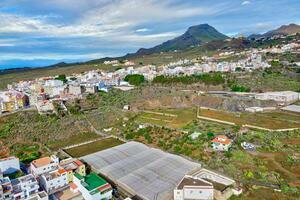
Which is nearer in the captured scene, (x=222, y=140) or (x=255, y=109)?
(x=222, y=140)

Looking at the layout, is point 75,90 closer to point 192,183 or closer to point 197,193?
point 192,183

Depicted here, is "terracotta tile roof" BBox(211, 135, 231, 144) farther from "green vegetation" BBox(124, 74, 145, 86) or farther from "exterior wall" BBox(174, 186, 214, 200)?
"green vegetation" BBox(124, 74, 145, 86)

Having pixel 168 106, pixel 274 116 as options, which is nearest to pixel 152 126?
pixel 168 106

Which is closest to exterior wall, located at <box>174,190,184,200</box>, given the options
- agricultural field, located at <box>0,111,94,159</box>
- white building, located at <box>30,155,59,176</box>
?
white building, located at <box>30,155,59,176</box>

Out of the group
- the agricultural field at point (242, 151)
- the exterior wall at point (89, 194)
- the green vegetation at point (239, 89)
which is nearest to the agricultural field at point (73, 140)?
the agricultural field at point (242, 151)

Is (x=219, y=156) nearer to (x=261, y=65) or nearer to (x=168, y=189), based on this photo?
(x=168, y=189)

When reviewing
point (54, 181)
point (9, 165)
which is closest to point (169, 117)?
point (54, 181)
